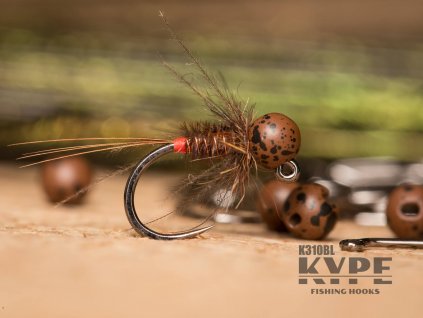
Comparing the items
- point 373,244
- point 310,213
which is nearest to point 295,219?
point 310,213

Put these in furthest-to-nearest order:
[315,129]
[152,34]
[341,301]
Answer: [152,34] < [315,129] < [341,301]

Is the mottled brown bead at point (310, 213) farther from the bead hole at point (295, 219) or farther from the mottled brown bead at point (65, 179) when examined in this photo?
the mottled brown bead at point (65, 179)

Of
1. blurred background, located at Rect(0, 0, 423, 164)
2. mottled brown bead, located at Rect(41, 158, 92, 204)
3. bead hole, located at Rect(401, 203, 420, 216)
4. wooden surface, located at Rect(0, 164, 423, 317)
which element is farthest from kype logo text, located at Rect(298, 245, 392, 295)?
blurred background, located at Rect(0, 0, 423, 164)

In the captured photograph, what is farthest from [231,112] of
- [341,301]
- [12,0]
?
[12,0]

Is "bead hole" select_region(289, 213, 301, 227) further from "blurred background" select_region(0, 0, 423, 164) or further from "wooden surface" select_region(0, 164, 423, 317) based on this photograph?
"blurred background" select_region(0, 0, 423, 164)

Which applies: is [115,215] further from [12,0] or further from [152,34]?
[12,0]

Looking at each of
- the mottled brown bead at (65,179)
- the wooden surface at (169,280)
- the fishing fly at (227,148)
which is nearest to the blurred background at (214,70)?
the mottled brown bead at (65,179)

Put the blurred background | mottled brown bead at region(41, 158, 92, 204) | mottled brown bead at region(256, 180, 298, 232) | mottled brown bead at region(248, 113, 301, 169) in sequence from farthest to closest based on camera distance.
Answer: the blurred background → mottled brown bead at region(41, 158, 92, 204) → mottled brown bead at region(256, 180, 298, 232) → mottled brown bead at region(248, 113, 301, 169)
